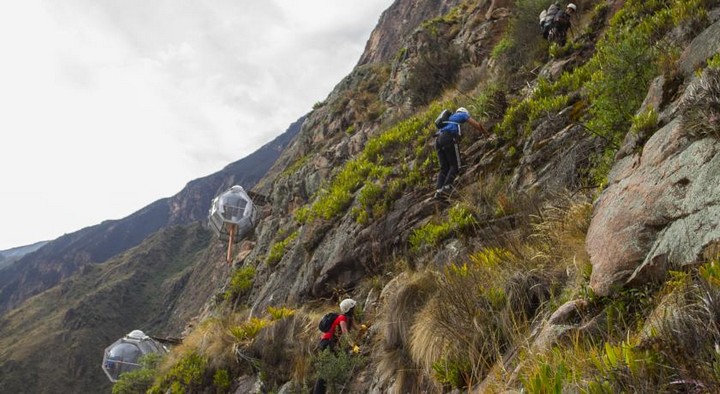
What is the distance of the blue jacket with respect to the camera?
871 centimetres

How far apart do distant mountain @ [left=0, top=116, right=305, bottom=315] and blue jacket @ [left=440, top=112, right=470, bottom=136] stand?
430 ft

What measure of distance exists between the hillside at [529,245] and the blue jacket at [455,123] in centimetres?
61

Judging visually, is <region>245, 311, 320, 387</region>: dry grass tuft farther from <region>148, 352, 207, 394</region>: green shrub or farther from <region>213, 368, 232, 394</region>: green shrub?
<region>148, 352, 207, 394</region>: green shrub

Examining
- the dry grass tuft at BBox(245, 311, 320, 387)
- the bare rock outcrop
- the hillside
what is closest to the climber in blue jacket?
the hillside

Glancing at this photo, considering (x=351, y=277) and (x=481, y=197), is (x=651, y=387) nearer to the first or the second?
(x=481, y=197)

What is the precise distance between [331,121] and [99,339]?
6501 cm

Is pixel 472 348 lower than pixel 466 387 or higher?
higher

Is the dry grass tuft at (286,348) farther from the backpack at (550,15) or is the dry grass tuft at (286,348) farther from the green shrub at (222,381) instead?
the backpack at (550,15)

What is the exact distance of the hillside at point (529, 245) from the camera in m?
2.56

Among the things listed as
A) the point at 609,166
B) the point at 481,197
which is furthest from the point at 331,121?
Answer: the point at 609,166

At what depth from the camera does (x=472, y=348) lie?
3.70m

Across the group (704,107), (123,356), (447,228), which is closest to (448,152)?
(447,228)

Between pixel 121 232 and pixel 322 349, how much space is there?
17623 centimetres

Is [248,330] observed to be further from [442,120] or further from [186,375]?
[442,120]
